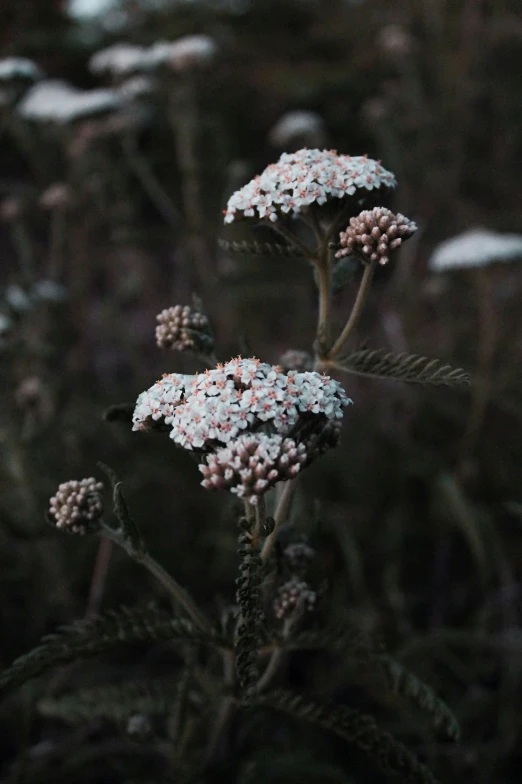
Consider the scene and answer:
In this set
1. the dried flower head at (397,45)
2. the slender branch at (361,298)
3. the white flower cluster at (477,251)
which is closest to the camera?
the slender branch at (361,298)

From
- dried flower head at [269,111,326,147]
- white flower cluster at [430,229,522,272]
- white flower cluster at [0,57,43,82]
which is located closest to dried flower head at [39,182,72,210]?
white flower cluster at [0,57,43,82]

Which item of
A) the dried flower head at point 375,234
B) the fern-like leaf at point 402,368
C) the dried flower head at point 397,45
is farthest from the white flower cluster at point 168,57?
the fern-like leaf at point 402,368

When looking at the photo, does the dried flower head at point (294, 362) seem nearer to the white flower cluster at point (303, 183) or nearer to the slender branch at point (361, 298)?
the slender branch at point (361, 298)

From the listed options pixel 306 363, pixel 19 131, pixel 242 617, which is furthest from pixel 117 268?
pixel 242 617

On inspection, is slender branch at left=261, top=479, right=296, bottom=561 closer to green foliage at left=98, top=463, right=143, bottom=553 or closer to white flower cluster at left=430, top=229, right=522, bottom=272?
green foliage at left=98, top=463, right=143, bottom=553

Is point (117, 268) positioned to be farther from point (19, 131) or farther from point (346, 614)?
point (346, 614)

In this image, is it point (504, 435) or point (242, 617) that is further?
point (504, 435)
